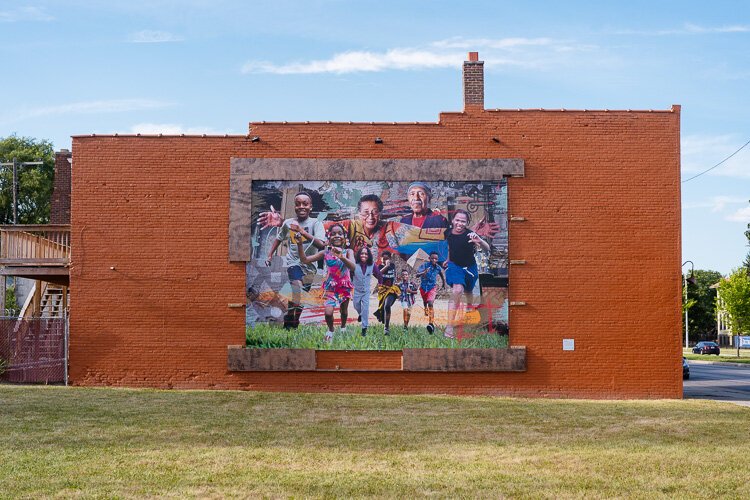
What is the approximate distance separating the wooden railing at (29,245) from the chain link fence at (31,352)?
174 cm

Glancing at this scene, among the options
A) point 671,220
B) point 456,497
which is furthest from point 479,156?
point 456,497

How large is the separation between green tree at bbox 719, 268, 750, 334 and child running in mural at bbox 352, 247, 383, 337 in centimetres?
4880

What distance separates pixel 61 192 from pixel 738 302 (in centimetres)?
4981

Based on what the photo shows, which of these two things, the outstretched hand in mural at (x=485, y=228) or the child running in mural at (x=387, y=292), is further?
the outstretched hand in mural at (x=485, y=228)

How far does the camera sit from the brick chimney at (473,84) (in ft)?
79.5

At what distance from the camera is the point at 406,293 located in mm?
23406

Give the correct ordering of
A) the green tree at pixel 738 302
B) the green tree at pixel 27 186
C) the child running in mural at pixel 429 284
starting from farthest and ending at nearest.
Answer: the green tree at pixel 27 186
the green tree at pixel 738 302
the child running in mural at pixel 429 284

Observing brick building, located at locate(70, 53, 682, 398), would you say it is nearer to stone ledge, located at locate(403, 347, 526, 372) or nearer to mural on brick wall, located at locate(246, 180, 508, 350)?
stone ledge, located at locate(403, 347, 526, 372)

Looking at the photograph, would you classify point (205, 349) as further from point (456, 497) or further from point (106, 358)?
point (456, 497)

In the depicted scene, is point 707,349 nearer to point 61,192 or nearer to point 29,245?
point 61,192

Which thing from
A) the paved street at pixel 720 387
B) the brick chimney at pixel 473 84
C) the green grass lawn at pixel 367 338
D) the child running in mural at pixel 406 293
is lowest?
the paved street at pixel 720 387

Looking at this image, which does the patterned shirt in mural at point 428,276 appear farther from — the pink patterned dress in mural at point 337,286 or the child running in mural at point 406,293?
the pink patterned dress in mural at point 337,286

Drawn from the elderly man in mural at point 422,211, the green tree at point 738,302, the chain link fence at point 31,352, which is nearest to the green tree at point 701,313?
the green tree at point 738,302

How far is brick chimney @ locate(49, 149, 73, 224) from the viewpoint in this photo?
30.4 meters
